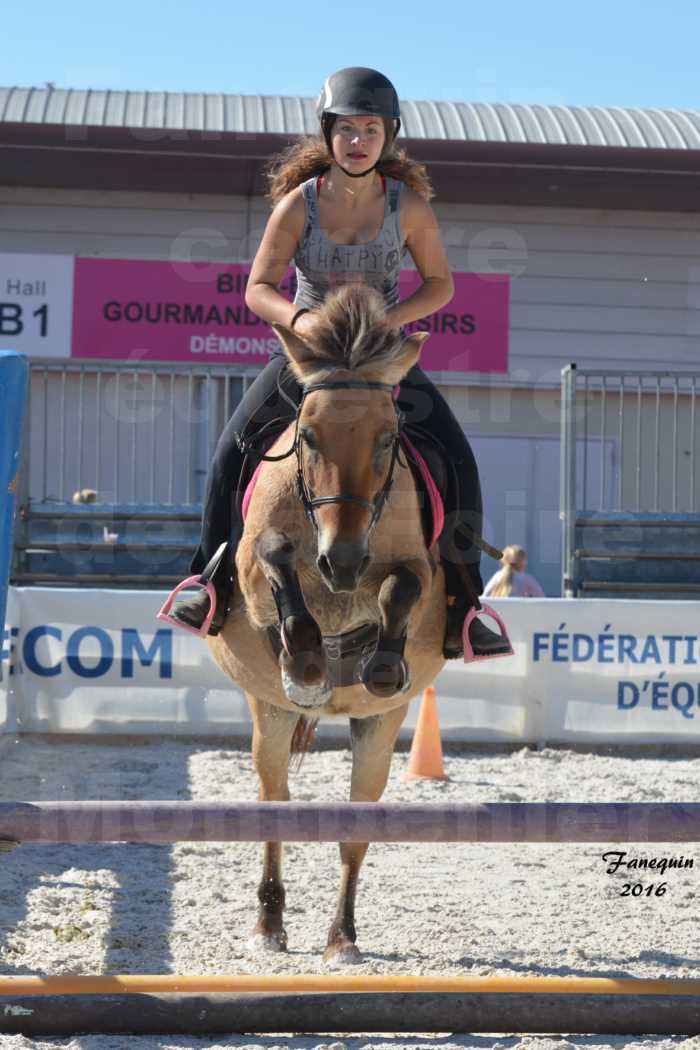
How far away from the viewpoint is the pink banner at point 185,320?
1426cm

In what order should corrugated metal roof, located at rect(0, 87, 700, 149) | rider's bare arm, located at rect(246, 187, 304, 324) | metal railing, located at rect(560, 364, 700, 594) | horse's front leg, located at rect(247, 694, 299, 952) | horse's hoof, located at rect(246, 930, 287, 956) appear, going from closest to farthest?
rider's bare arm, located at rect(246, 187, 304, 324)
horse's hoof, located at rect(246, 930, 287, 956)
horse's front leg, located at rect(247, 694, 299, 952)
metal railing, located at rect(560, 364, 700, 594)
corrugated metal roof, located at rect(0, 87, 700, 149)

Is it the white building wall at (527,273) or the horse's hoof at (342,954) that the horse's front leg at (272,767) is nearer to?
the horse's hoof at (342,954)

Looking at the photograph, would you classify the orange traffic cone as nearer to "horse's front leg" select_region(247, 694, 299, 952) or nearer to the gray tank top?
→ "horse's front leg" select_region(247, 694, 299, 952)

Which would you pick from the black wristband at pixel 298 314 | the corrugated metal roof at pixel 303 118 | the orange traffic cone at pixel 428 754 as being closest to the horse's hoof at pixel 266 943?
the black wristband at pixel 298 314

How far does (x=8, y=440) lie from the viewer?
4.55 meters

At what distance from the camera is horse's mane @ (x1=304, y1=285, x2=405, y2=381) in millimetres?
3953

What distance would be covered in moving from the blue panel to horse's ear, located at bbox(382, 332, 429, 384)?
4.69ft

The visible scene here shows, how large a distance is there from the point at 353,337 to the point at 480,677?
5711 mm

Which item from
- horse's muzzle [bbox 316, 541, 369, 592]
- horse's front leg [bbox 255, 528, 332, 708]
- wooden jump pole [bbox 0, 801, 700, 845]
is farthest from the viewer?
horse's front leg [bbox 255, 528, 332, 708]

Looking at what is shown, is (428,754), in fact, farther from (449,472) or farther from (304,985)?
(304,985)

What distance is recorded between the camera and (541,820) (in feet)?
10.6

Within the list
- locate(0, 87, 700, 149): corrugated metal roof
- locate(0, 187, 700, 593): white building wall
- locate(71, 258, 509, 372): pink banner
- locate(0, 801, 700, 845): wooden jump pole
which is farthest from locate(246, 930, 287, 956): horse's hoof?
locate(0, 87, 700, 149): corrugated metal roof

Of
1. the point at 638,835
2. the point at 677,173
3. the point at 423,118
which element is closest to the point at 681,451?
the point at 677,173

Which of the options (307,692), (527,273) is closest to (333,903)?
(307,692)
